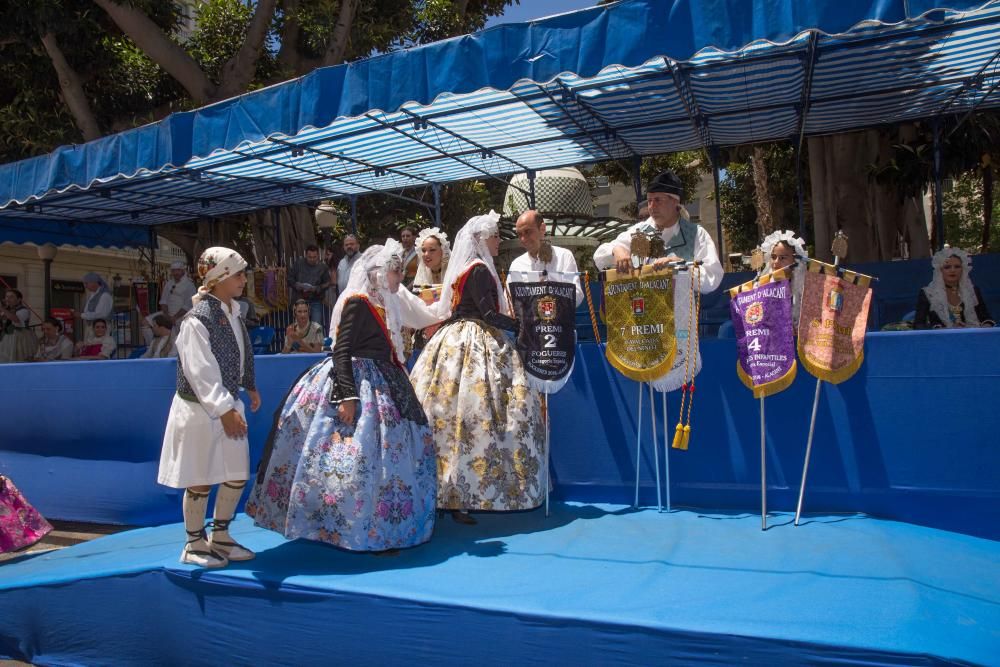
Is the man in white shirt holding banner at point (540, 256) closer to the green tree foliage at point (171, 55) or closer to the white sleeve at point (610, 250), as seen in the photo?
the white sleeve at point (610, 250)

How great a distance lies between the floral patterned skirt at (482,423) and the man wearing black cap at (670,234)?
0.93 m

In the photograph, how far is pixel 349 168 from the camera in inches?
365

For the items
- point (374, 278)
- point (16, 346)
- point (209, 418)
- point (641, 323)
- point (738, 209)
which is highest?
point (738, 209)

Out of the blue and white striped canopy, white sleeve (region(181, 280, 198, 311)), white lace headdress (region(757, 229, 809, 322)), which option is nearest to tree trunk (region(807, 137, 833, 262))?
the blue and white striped canopy

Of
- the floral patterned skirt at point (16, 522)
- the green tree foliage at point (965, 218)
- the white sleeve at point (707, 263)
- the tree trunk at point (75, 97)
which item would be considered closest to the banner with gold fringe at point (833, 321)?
the white sleeve at point (707, 263)

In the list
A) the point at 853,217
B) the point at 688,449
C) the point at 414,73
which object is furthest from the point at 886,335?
the point at 853,217

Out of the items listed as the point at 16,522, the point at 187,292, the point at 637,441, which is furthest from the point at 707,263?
the point at 187,292

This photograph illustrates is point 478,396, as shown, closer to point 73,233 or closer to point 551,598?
point 551,598

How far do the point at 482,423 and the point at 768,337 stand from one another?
1.71 m

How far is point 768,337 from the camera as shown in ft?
13.7

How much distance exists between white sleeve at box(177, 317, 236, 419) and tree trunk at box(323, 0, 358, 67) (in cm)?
1098

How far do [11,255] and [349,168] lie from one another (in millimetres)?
20373

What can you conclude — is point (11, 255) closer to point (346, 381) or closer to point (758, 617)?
point (346, 381)

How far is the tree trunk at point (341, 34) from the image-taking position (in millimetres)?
13605
